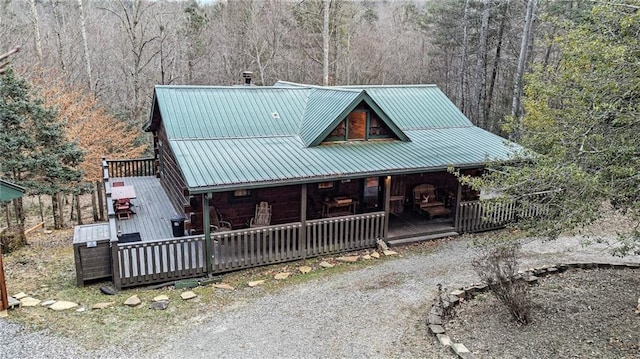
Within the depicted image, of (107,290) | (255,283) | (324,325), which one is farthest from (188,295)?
(324,325)

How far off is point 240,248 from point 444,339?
5.34 metres

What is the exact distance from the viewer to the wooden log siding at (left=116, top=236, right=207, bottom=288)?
30.8 feet

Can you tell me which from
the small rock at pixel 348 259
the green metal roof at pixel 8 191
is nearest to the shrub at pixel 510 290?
the small rock at pixel 348 259

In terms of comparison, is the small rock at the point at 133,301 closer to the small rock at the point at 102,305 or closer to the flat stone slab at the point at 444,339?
the small rock at the point at 102,305

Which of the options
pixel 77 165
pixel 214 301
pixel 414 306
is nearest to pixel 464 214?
pixel 414 306

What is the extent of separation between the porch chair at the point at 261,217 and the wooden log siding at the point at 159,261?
2064 millimetres

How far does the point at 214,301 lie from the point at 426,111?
10831mm

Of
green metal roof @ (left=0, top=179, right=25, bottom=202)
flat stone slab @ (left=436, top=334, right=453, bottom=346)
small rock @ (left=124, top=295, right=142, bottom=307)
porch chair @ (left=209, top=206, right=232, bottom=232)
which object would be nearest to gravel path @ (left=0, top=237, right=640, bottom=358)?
flat stone slab @ (left=436, top=334, right=453, bottom=346)

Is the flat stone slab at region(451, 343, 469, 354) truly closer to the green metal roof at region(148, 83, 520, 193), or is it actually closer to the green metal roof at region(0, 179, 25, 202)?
the green metal roof at region(148, 83, 520, 193)

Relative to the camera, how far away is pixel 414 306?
8.52 m

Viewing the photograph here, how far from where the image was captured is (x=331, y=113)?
13.2m

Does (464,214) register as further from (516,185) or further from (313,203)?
(516,185)

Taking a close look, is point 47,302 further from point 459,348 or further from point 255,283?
point 459,348

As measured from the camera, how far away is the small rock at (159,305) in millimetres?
8488
